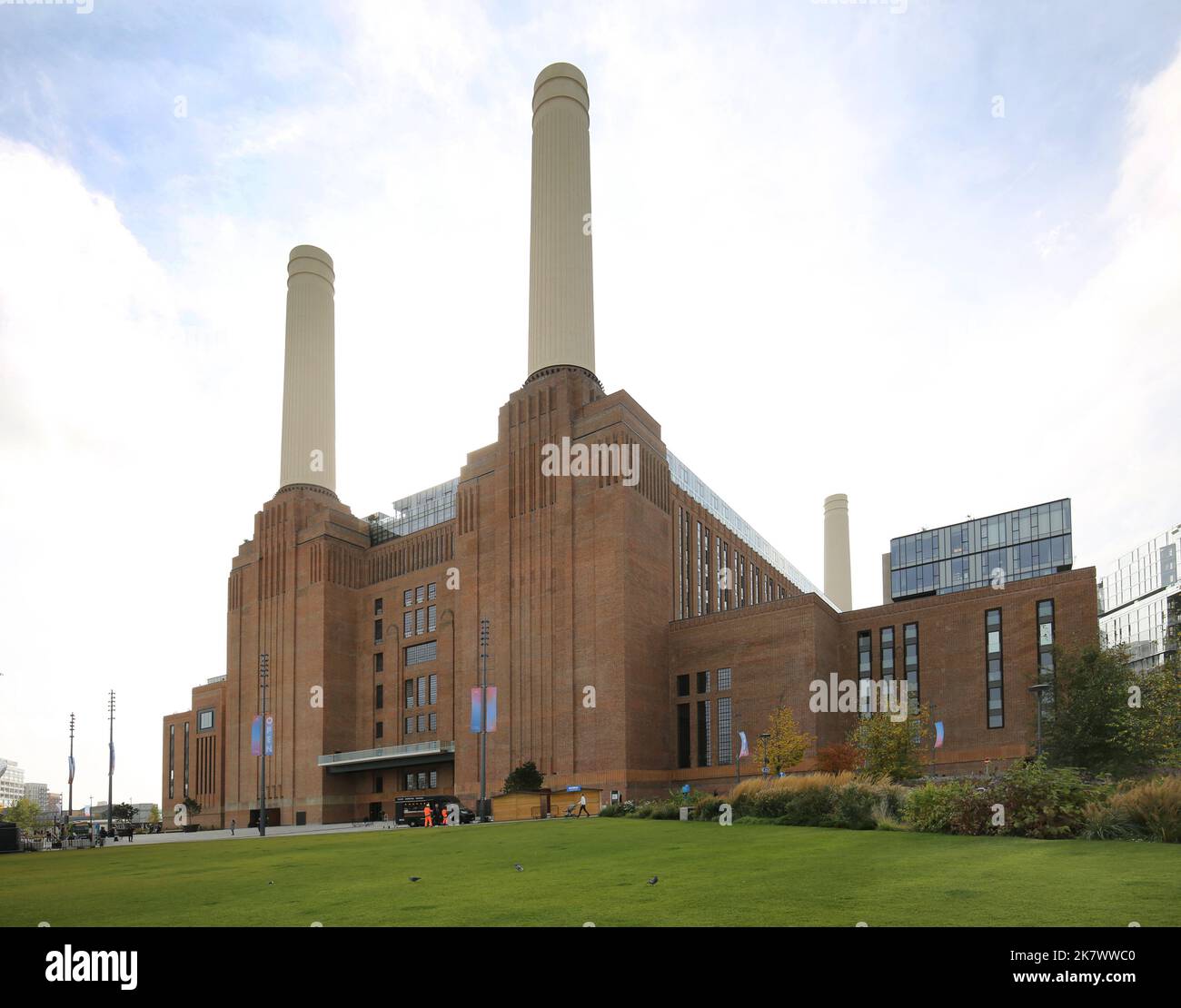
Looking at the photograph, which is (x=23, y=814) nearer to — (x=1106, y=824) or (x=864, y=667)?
(x=864, y=667)

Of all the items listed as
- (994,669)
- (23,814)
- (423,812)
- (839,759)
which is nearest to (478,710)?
(423,812)

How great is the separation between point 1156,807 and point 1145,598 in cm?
12031

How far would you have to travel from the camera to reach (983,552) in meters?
108

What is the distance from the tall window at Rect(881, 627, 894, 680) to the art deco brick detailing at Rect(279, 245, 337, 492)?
5755 cm

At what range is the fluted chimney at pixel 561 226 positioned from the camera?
77.2m

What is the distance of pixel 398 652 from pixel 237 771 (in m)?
21.3

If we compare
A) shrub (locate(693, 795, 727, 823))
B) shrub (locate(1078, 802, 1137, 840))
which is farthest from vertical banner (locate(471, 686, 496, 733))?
shrub (locate(1078, 802, 1137, 840))

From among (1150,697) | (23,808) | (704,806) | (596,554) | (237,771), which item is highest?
(596,554)

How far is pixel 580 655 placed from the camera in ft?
220

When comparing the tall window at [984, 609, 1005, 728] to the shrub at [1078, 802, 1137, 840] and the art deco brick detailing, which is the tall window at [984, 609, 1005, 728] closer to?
the shrub at [1078, 802, 1137, 840]

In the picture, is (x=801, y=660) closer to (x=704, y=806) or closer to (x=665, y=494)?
(x=665, y=494)

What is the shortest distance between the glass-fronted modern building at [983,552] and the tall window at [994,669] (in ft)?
114
